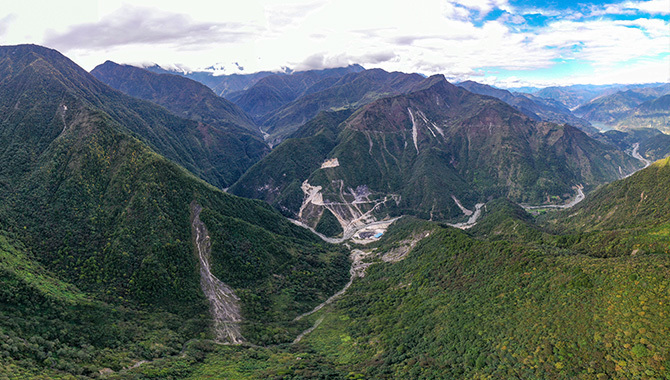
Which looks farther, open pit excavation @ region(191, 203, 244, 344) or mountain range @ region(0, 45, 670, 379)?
open pit excavation @ region(191, 203, 244, 344)

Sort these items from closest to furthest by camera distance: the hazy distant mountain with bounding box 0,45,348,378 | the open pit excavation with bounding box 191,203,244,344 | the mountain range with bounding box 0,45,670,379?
the mountain range with bounding box 0,45,670,379 < the hazy distant mountain with bounding box 0,45,348,378 < the open pit excavation with bounding box 191,203,244,344

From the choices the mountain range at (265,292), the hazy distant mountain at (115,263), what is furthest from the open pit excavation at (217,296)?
the hazy distant mountain at (115,263)

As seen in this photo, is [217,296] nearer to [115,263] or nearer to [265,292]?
[265,292]

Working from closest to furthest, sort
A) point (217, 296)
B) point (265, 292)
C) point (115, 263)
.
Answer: point (115, 263)
point (217, 296)
point (265, 292)

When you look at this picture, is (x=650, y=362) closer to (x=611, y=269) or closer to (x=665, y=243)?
(x=611, y=269)

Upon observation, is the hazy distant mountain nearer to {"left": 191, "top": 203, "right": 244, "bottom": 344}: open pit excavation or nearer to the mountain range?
the mountain range

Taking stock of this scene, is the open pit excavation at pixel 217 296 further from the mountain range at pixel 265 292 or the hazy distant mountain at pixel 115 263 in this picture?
the hazy distant mountain at pixel 115 263

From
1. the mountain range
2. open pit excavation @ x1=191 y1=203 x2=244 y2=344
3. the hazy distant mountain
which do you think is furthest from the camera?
open pit excavation @ x1=191 y1=203 x2=244 y2=344

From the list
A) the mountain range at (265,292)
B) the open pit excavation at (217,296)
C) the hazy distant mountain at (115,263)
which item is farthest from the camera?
the open pit excavation at (217,296)

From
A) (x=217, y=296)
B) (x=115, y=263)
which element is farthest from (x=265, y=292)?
(x=115, y=263)

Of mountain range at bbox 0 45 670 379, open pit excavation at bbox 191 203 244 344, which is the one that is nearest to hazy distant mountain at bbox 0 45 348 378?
mountain range at bbox 0 45 670 379
